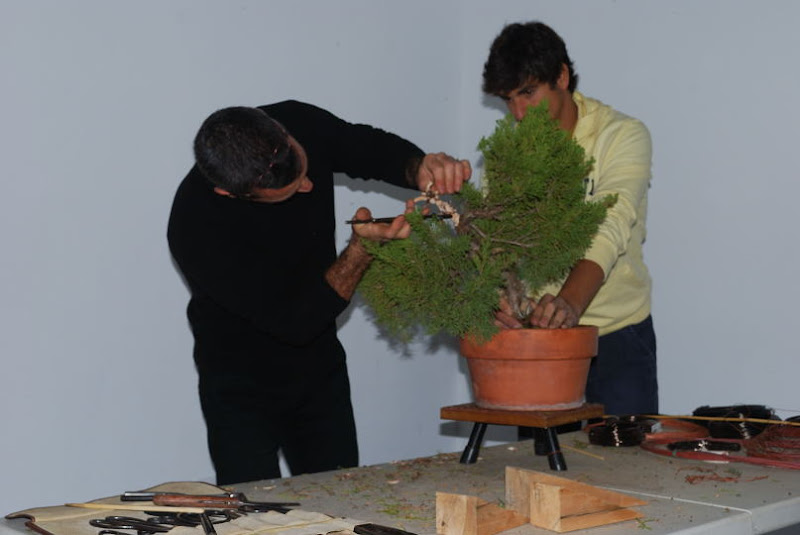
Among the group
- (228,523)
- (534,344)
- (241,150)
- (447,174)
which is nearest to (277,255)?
(241,150)

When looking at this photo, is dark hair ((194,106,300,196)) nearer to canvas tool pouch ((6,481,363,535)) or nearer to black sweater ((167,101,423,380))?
black sweater ((167,101,423,380))

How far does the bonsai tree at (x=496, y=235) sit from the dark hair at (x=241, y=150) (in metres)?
0.30

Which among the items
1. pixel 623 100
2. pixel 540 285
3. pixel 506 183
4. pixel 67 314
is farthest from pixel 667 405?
pixel 67 314

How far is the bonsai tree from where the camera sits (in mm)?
2035

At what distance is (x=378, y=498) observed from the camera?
1834 mm

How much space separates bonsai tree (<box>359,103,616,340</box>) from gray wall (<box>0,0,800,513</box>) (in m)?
1.06

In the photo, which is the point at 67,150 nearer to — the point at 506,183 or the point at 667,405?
the point at 506,183

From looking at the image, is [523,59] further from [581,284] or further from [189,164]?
[189,164]

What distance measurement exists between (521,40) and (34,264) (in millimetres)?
1536

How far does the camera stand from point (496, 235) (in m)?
2.14

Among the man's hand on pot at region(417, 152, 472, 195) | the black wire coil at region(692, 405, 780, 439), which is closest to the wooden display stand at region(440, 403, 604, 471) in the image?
the black wire coil at region(692, 405, 780, 439)

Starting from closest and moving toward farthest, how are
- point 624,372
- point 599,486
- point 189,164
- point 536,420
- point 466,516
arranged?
point 466,516, point 599,486, point 536,420, point 624,372, point 189,164

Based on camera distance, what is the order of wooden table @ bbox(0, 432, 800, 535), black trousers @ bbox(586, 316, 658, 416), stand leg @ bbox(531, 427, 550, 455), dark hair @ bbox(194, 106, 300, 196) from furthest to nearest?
black trousers @ bbox(586, 316, 658, 416) < stand leg @ bbox(531, 427, 550, 455) < dark hair @ bbox(194, 106, 300, 196) < wooden table @ bbox(0, 432, 800, 535)

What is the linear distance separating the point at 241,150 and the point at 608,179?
0.94 m
